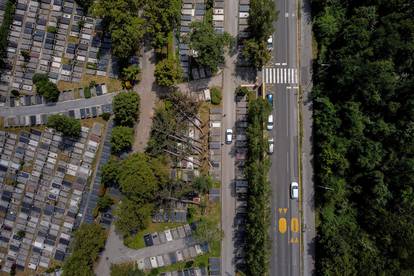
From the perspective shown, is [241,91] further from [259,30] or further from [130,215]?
[130,215]

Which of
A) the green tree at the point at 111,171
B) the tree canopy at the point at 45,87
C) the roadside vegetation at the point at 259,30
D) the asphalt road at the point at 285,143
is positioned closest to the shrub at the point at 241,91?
the asphalt road at the point at 285,143

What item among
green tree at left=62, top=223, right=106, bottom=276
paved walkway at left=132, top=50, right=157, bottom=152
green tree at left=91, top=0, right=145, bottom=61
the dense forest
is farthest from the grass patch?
green tree at left=91, top=0, right=145, bottom=61

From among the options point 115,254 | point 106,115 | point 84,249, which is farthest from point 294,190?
point 84,249

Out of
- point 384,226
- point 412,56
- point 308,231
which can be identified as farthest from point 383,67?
point 308,231

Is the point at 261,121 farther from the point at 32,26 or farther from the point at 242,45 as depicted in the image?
the point at 32,26

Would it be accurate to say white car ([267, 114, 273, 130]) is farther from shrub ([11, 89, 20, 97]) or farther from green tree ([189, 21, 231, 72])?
shrub ([11, 89, 20, 97])
